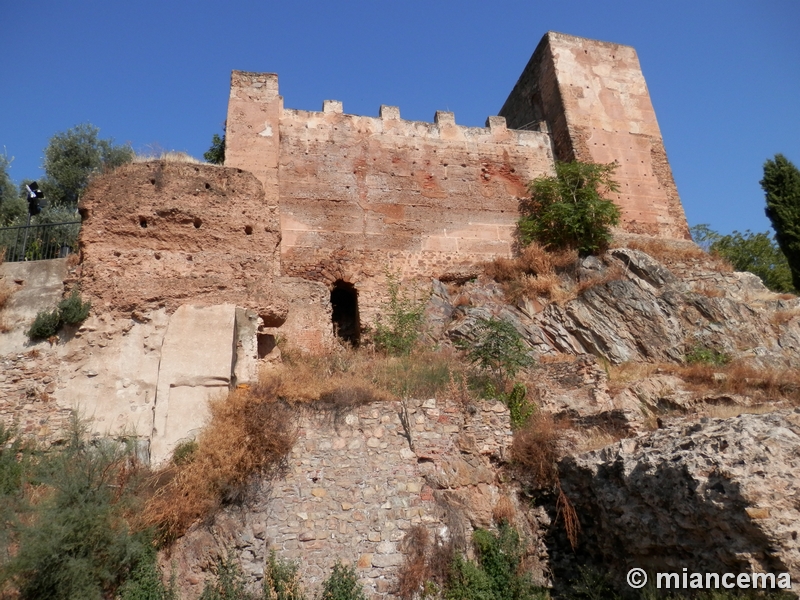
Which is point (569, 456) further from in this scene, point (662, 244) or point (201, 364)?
point (662, 244)

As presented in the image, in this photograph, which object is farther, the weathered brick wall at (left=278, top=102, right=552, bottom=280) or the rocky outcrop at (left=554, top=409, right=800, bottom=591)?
the weathered brick wall at (left=278, top=102, right=552, bottom=280)

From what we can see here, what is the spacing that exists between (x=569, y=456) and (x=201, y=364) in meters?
4.99

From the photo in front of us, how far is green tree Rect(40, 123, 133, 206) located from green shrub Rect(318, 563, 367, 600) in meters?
15.1

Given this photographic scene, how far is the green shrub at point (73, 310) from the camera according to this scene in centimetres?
817

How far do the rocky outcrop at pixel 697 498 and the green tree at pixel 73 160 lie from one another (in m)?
16.2

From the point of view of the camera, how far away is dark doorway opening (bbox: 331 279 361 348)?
1231 cm

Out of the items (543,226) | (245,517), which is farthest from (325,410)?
(543,226)

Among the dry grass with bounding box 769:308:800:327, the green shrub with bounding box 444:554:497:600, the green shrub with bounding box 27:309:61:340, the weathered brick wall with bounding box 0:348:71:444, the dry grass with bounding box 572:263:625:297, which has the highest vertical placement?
the dry grass with bounding box 572:263:625:297

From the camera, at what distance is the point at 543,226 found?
1379 centimetres

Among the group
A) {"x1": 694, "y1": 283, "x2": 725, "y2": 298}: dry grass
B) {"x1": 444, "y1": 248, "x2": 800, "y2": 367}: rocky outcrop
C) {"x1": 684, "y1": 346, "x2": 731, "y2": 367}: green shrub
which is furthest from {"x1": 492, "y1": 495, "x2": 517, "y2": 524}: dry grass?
{"x1": 694, "y1": 283, "x2": 725, "y2": 298}: dry grass

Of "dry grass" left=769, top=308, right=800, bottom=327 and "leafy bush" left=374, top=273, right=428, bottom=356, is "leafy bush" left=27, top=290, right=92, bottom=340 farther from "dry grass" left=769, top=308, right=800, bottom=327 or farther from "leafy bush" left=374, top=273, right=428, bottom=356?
"dry grass" left=769, top=308, right=800, bottom=327

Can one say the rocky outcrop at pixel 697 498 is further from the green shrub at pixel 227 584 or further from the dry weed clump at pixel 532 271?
the dry weed clump at pixel 532 271

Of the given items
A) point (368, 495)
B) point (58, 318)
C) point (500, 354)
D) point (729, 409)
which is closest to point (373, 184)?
point (500, 354)

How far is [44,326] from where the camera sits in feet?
26.6
